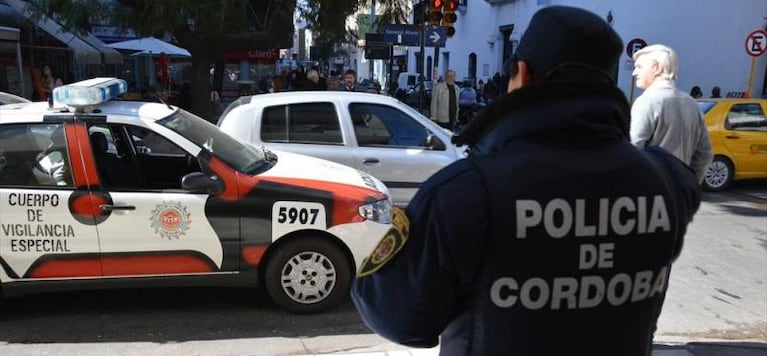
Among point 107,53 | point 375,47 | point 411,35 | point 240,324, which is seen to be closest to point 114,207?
point 240,324

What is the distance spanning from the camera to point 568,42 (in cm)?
138

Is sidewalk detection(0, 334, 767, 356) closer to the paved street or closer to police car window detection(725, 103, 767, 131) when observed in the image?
the paved street

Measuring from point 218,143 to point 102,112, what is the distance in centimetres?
86

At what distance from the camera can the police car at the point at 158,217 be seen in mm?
4328

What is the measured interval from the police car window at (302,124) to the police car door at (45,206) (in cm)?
247

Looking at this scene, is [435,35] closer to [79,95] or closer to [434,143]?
[434,143]

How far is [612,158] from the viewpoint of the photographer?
1.40m

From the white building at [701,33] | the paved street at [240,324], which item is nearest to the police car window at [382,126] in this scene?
the paved street at [240,324]

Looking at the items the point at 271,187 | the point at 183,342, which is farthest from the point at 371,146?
the point at 183,342

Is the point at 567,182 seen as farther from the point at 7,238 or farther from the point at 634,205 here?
the point at 7,238

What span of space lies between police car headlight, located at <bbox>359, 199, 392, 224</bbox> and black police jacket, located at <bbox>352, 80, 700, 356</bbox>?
319 cm

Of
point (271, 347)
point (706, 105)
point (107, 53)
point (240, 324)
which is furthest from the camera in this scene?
point (107, 53)

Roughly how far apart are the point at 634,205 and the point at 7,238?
168 inches

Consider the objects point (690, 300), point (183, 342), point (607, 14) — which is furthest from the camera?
point (607, 14)
